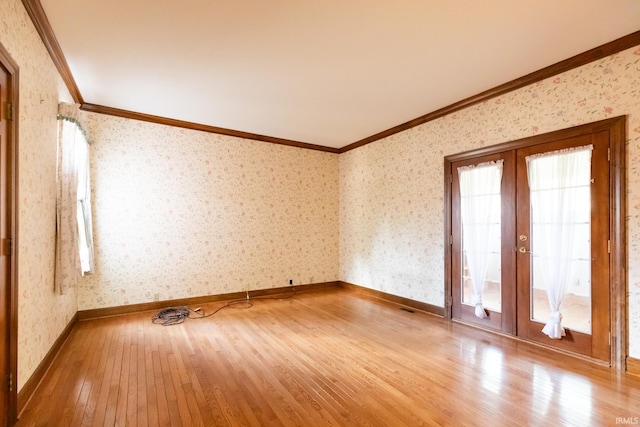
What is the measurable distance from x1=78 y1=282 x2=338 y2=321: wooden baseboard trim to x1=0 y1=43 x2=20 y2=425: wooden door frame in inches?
88.8

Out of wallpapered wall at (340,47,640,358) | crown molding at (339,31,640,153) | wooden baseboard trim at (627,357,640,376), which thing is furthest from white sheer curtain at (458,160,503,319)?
wooden baseboard trim at (627,357,640,376)

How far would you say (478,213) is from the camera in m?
3.65

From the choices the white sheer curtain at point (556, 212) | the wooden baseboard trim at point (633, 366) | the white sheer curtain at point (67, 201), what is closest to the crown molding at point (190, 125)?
the white sheer curtain at point (67, 201)

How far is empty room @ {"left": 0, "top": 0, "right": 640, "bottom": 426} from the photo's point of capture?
6.81 feet

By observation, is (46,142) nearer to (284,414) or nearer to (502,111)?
(284,414)

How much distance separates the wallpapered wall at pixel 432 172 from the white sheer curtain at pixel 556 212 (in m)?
0.31

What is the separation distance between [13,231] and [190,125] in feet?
10.1

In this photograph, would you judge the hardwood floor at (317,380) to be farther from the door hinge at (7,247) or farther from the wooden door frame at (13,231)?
the door hinge at (7,247)

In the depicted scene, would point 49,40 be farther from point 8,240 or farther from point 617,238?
point 617,238

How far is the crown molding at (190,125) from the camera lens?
156 inches

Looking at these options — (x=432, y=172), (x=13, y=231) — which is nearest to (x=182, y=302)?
(x=13, y=231)

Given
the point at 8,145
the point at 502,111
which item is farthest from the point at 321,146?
the point at 8,145

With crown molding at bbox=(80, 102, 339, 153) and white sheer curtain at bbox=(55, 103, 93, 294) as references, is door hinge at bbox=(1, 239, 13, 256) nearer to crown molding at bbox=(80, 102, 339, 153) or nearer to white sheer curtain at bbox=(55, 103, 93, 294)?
white sheer curtain at bbox=(55, 103, 93, 294)

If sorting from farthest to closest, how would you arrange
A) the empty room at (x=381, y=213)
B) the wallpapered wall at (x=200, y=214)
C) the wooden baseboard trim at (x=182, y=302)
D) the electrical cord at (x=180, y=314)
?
the wallpapered wall at (x=200, y=214), the wooden baseboard trim at (x=182, y=302), the electrical cord at (x=180, y=314), the empty room at (x=381, y=213)
